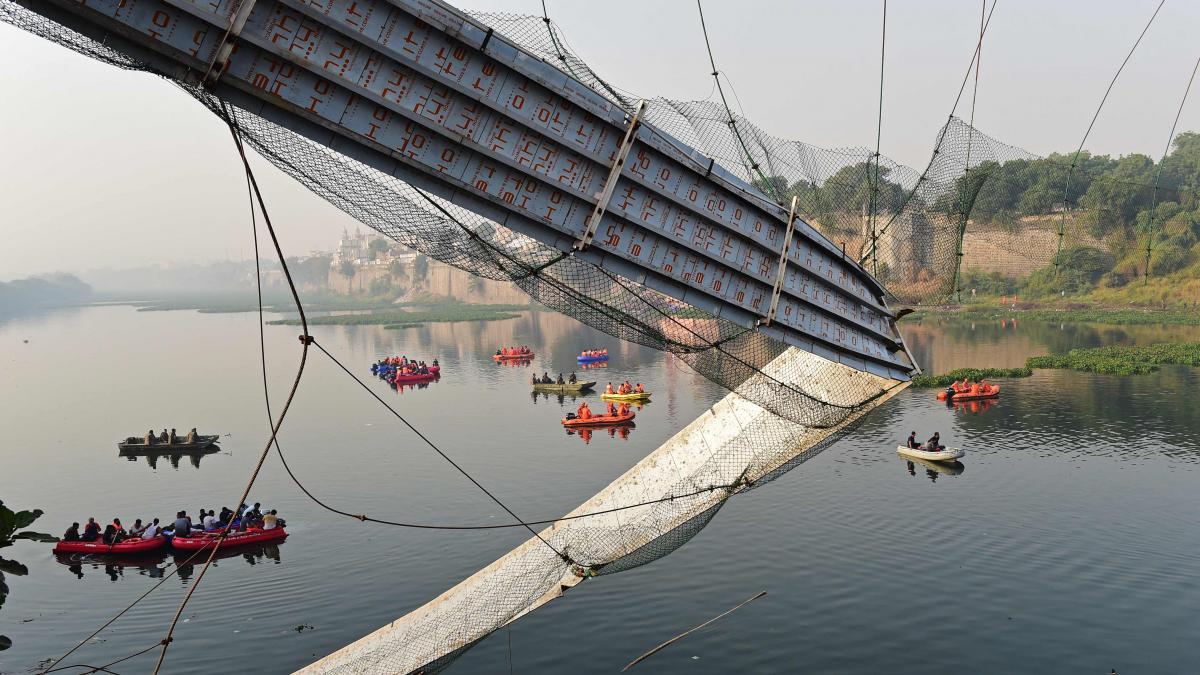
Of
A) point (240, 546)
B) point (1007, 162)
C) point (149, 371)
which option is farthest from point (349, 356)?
point (1007, 162)

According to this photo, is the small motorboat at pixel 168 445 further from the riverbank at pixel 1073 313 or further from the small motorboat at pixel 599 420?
the riverbank at pixel 1073 313

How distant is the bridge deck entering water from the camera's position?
36.2 feet

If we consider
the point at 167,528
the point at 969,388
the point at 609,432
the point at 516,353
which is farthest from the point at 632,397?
the point at 516,353

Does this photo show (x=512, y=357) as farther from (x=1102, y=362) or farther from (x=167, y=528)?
(x=167, y=528)

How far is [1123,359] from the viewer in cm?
6950

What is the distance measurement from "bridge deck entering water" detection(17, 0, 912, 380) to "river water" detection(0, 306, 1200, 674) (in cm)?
1173

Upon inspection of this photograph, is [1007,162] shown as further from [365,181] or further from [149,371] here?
[149,371]

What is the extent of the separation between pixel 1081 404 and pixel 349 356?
246ft

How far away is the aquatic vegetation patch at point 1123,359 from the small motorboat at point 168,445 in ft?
191

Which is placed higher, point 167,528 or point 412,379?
point 412,379

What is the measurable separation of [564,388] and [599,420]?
47.3 ft

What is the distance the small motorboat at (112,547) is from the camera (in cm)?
3369

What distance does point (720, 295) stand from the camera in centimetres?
1510

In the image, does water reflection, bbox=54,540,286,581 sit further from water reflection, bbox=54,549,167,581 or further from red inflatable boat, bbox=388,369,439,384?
red inflatable boat, bbox=388,369,439,384
